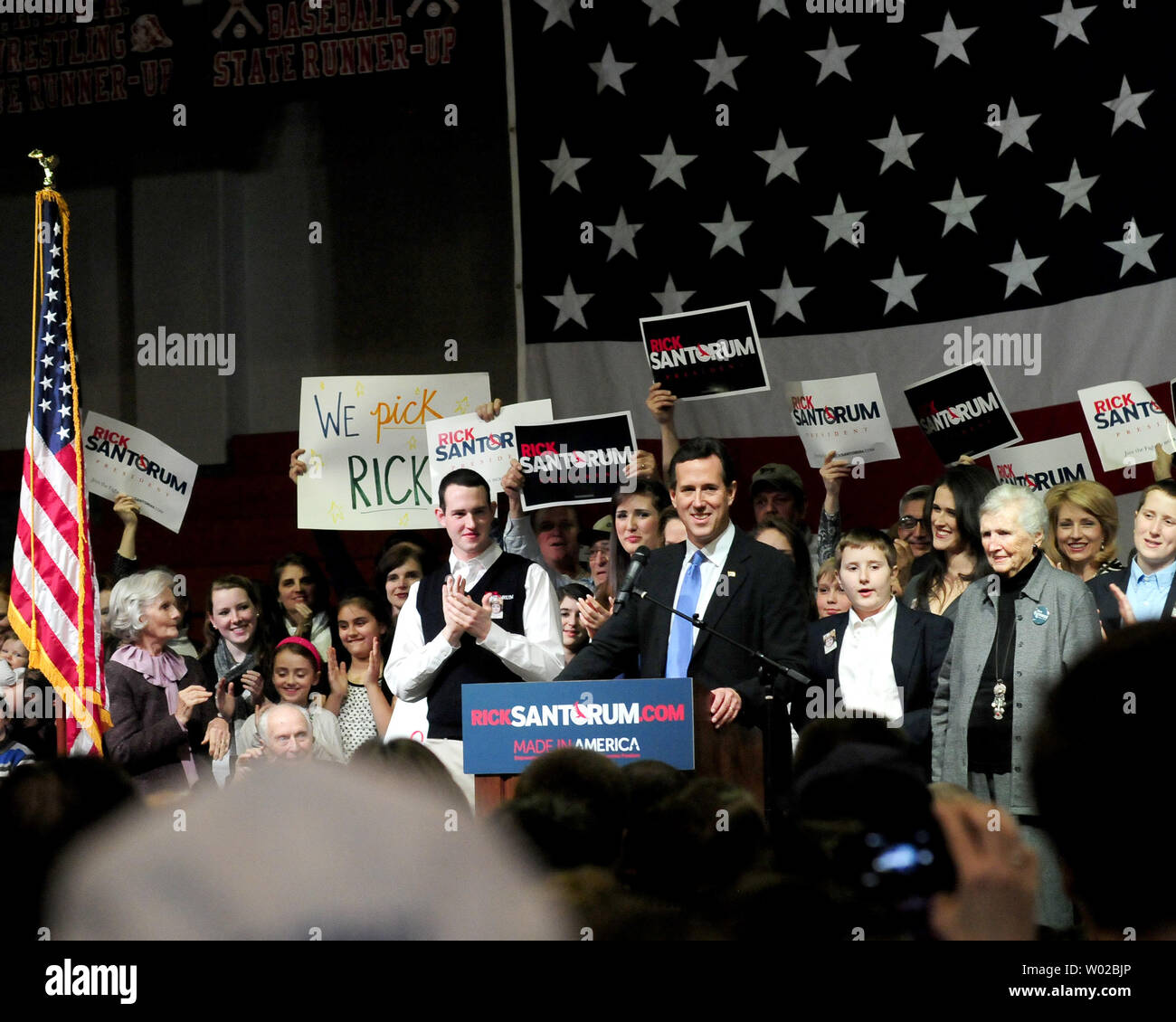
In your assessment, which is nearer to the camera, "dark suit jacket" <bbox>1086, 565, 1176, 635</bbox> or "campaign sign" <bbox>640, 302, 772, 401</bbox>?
"dark suit jacket" <bbox>1086, 565, 1176, 635</bbox>

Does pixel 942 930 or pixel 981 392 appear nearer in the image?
pixel 942 930

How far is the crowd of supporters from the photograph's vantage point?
888 millimetres

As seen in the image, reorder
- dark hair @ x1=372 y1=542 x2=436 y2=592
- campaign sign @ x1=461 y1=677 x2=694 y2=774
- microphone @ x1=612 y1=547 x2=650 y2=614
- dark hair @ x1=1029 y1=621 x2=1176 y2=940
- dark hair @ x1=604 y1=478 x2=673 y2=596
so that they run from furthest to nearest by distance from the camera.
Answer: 1. dark hair @ x1=372 y1=542 x2=436 y2=592
2. dark hair @ x1=604 y1=478 x2=673 y2=596
3. microphone @ x1=612 y1=547 x2=650 y2=614
4. campaign sign @ x1=461 y1=677 x2=694 y2=774
5. dark hair @ x1=1029 y1=621 x2=1176 y2=940

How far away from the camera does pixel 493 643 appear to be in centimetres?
475

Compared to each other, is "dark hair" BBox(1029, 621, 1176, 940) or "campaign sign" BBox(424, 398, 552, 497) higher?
"campaign sign" BBox(424, 398, 552, 497)

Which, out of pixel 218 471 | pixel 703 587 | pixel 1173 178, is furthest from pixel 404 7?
pixel 703 587

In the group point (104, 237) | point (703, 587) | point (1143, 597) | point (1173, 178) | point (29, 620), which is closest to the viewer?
point (703, 587)

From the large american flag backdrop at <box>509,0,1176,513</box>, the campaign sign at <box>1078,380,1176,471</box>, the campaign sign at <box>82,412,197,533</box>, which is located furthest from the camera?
the large american flag backdrop at <box>509,0,1176,513</box>

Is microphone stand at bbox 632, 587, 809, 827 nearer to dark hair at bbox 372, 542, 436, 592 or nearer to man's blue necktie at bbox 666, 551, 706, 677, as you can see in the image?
man's blue necktie at bbox 666, 551, 706, 677

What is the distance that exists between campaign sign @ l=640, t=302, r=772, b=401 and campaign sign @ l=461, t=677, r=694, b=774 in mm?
2919

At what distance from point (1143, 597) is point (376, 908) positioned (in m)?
4.62

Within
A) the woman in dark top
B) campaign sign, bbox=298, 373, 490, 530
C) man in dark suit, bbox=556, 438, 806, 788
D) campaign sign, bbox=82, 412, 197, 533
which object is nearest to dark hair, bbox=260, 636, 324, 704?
campaign sign, bbox=298, 373, 490, 530

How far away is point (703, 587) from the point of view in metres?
4.51
